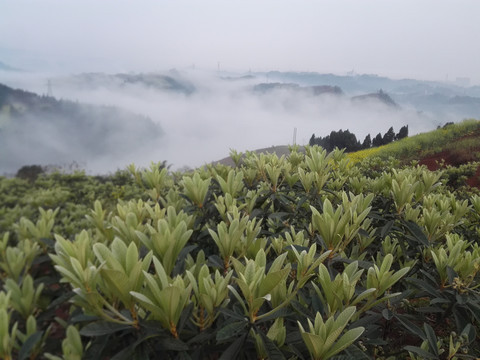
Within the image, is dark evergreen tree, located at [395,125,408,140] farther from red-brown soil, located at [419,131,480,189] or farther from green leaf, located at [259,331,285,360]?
green leaf, located at [259,331,285,360]

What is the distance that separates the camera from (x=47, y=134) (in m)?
2.13

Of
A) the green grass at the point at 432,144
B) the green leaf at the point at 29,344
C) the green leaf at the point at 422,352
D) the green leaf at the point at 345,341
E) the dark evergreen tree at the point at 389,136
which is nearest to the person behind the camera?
the green leaf at the point at 29,344

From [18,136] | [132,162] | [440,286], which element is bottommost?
[440,286]

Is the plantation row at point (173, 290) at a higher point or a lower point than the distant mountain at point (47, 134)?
lower

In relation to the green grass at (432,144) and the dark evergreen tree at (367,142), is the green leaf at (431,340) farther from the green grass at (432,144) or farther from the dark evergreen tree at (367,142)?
the dark evergreen tree at (367,142)

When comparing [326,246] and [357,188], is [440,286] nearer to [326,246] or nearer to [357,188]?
[326,246]

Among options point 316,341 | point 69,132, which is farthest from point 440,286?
point 69,132

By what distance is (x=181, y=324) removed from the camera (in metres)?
0.84

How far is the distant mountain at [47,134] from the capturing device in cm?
152

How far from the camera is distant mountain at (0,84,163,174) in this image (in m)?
1.52

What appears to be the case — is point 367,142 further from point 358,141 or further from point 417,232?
point 417,232

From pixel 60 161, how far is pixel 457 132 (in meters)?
12.8

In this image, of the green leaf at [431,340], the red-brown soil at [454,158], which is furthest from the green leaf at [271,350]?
the red-brown soil at [454,158]

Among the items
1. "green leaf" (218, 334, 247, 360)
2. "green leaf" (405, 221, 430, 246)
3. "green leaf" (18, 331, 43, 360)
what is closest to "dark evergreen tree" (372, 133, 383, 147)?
"green leaf" (405, 221, 430, 246)
